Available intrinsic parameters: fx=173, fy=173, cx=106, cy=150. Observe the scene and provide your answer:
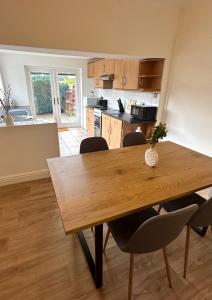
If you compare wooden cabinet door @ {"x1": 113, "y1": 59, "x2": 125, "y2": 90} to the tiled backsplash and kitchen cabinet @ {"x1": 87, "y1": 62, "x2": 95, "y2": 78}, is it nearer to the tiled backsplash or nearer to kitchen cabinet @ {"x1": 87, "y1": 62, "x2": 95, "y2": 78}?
the tiled backsplash

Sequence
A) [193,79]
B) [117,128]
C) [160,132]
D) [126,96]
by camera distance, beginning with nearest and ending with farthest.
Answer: [160,132], [193,79], [117,128], [126,96]

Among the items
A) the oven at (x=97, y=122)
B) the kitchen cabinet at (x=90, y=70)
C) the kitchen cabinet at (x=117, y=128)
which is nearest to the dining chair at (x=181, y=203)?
the kitchen cabinet at (x=117, y=128)

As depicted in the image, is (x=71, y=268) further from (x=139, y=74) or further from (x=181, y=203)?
(x=139, y=74)

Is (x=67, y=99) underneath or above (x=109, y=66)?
underneath

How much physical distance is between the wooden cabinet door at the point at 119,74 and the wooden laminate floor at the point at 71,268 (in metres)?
2.97

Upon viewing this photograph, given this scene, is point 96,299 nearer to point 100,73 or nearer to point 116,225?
point 116,225

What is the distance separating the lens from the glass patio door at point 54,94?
536 cm

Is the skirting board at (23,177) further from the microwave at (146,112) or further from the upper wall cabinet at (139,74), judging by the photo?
the upper wall cabinet at (139,74)

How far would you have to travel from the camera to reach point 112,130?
3.83 m

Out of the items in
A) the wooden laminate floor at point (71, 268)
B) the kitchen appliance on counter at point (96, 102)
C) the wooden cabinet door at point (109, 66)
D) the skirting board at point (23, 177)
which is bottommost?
the wooden laminate floor at point (71, 268)

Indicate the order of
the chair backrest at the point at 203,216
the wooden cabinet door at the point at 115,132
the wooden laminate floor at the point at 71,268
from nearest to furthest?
1. the chair backrest at the point at 203,216
2. the wooden laminate floor at the point at 71,268
3. the wooden cabinet door at the point at 115,132

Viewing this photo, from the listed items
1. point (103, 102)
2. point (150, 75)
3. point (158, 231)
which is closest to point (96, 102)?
point (103, 102)

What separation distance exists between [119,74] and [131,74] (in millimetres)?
536

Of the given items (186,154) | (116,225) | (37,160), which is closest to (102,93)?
(37,160)
